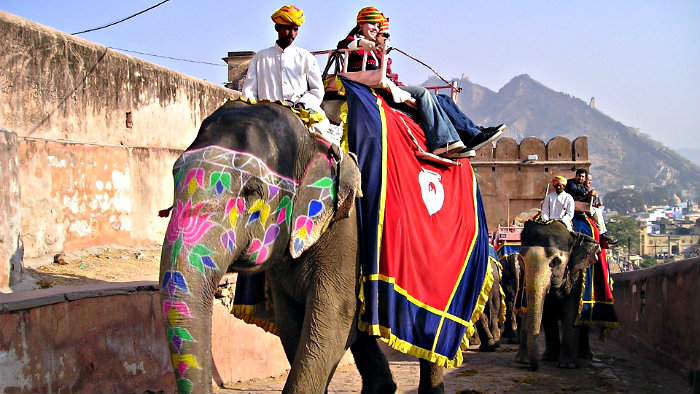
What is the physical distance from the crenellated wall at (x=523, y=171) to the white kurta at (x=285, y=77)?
22.9 m

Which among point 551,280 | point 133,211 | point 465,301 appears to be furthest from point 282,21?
point 133,211

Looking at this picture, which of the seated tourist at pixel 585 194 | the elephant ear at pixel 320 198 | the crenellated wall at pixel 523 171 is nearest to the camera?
the elephant ear at pixel 320 198

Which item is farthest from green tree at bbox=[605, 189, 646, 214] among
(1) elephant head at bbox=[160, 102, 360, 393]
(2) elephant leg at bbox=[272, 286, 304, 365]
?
(1) elephant head at bbox=[160, 102, 360, 393]

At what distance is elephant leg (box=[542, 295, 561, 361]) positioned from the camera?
11367 millimetres

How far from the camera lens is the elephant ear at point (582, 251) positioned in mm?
11023

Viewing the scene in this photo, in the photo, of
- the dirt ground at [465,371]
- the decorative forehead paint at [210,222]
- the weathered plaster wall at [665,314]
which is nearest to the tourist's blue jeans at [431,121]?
the decorative forehead paint at [210,222]

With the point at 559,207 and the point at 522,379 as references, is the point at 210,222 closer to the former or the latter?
the point at 522,379

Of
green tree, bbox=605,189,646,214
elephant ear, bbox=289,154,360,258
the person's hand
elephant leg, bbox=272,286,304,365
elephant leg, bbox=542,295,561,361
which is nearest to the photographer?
elephant ear, bbox=289,154,360,258

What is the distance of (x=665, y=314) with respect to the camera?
34.8ft

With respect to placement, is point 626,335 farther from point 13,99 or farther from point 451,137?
point 13,99

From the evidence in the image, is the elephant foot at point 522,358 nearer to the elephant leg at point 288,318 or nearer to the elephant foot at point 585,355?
the elephant foot at point 585,355

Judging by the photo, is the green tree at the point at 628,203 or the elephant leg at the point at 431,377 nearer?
the elephant leg at the point at 431,377

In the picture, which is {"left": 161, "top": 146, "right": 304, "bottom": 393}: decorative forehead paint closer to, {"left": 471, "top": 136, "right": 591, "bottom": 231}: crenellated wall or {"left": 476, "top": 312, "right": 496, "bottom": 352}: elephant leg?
{"left": 476, "top": 312, "right": 496, "bottom": 352}: elephant leg

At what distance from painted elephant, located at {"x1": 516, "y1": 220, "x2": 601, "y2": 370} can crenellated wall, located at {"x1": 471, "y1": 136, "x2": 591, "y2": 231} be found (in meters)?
16.7
